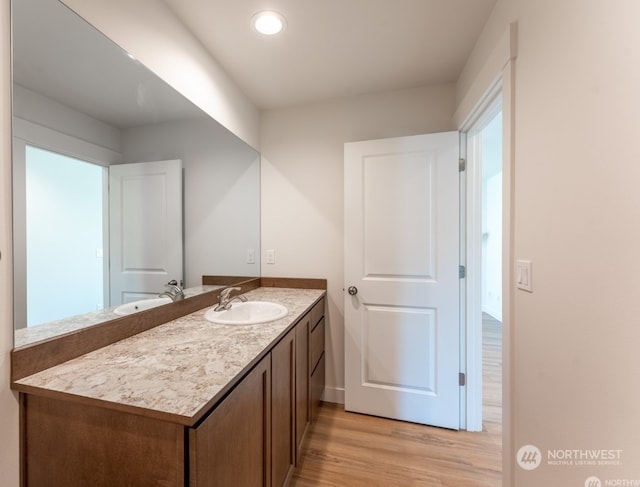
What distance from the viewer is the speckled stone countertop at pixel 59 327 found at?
78 centimetres

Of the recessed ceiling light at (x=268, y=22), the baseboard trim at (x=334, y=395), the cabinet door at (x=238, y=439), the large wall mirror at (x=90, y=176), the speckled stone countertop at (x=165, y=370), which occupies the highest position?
the recessed ceiling light at (x=268, y=22)

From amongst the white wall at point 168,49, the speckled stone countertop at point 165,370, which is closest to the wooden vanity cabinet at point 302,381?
the speckled stone countertop at point 165,370

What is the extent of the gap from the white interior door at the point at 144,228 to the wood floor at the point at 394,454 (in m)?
1.28

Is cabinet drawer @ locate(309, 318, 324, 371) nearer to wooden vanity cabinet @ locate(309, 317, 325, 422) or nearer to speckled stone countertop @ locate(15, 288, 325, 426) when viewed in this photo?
wooden vanity cabinet @ locate(309, 317, 325, 422)

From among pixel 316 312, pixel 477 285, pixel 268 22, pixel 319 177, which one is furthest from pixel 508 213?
pixel 268 22

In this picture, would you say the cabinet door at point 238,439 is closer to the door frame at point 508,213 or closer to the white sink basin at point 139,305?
the white sink basin at point 139,305

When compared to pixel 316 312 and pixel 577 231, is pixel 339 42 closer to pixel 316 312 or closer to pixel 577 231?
pixel 577 231

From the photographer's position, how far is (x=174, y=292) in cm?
139

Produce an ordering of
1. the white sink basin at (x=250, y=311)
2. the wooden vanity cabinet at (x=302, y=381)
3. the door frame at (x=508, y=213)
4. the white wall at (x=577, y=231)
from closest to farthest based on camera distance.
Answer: the white wall at (x=577, y=231)
the door frame at (x=508, y=213)
the wooden vanity cabinet at (x=302, y=381)
the white sink basin at (x=250, y=311)

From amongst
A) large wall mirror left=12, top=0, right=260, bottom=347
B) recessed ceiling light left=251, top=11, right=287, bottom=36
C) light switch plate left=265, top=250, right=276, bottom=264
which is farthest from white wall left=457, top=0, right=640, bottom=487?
light switch plate left=265, top=250, right=276, bottom=264

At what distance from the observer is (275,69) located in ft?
5.75

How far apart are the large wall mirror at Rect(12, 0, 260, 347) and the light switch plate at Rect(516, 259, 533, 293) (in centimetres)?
161

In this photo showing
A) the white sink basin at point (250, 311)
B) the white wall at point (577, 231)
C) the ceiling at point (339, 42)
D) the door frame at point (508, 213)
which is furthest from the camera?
the white sink basin at point (250, 311)

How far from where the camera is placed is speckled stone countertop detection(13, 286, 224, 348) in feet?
2.57
